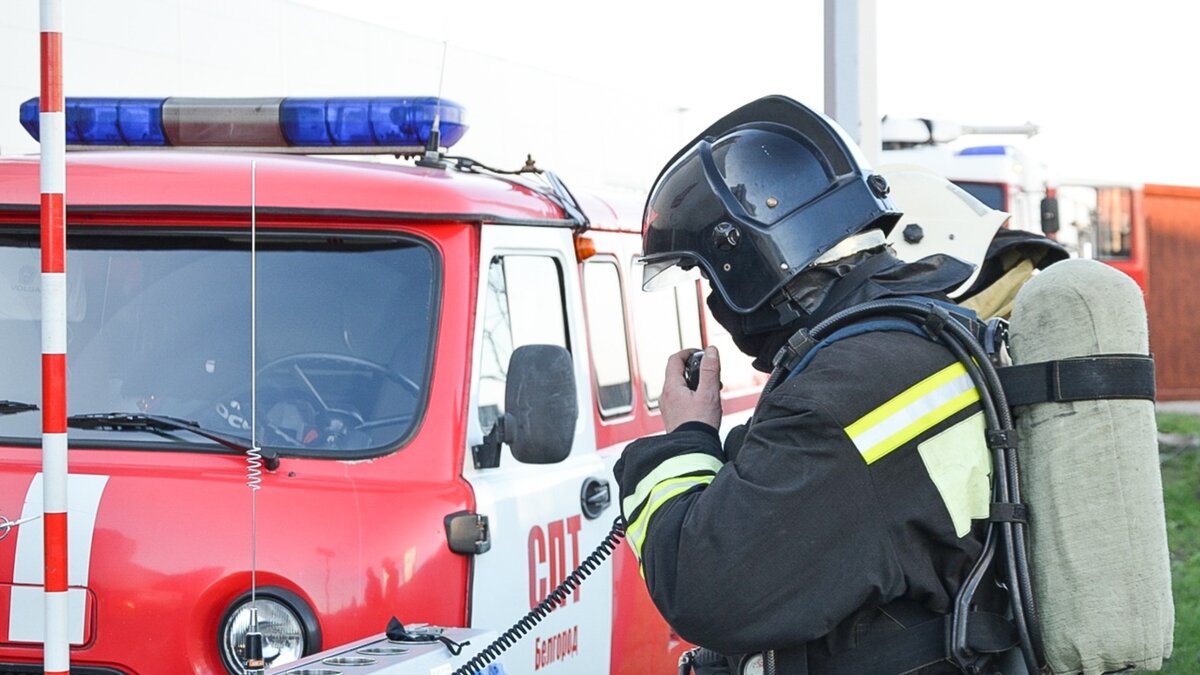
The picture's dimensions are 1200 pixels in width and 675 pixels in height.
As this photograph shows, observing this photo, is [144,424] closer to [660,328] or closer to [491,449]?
[491,449]

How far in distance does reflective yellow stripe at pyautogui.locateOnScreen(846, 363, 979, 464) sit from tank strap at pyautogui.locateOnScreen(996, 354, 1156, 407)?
8 centimetres

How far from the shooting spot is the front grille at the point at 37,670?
3490 millimetres

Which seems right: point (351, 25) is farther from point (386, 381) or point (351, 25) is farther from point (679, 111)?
point (386, 381)

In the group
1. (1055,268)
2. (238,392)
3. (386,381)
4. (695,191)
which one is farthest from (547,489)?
(1055,268)

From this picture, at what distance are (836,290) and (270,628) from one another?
63.4 inches

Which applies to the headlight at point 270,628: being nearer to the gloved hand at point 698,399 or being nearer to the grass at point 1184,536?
the gloved hand at point 698,399

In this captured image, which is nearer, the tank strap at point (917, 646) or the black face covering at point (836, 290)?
the tank strap at point (917, 646)

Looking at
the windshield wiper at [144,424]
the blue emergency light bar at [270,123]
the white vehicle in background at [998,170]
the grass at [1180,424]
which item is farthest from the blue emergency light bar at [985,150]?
the windshield wiper at [144,424]

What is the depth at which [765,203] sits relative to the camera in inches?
109

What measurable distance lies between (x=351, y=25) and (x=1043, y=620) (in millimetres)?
15482

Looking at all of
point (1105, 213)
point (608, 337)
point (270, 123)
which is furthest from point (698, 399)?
point (1105, 213)

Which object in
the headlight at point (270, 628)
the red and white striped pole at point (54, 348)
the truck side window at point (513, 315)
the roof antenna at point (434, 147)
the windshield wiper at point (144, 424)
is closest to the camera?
the red and white striped pole at point (54, 348)

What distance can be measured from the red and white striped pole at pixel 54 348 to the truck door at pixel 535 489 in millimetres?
1155

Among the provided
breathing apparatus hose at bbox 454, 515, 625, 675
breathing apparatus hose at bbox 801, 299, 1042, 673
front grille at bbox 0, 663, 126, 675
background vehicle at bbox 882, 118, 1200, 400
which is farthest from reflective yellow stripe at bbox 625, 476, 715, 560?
background vehicle at bbox 882, 118, 1200, 400
